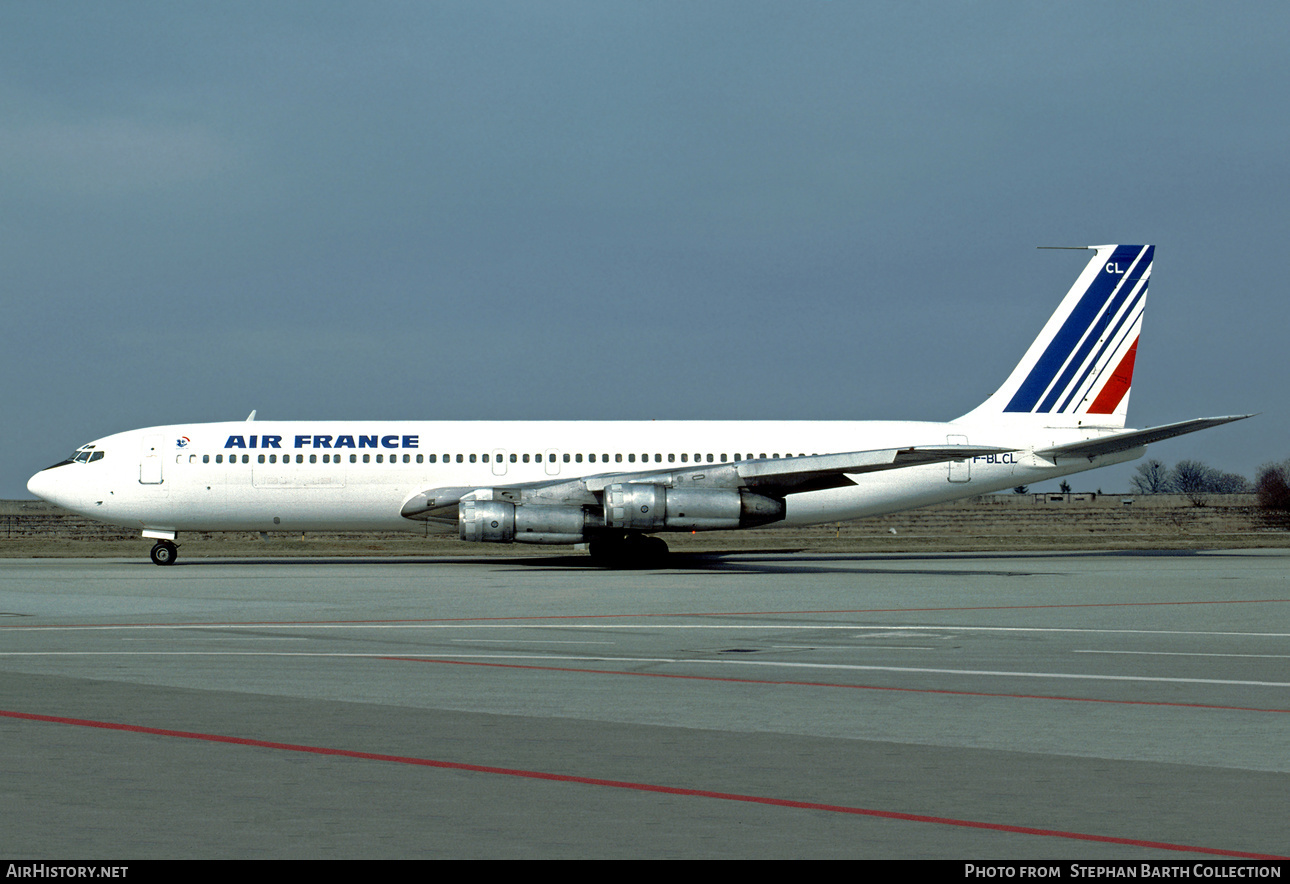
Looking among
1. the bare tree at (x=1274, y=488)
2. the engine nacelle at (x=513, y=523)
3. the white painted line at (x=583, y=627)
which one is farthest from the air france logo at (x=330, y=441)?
the bare tree at (x=1274, y=488)

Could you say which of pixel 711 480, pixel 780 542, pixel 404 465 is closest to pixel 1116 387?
pixel 711 480

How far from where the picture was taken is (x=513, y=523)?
3306 cm

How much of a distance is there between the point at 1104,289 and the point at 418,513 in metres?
22.7

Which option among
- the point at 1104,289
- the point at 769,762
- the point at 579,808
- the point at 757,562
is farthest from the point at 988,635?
the point at 1104,289

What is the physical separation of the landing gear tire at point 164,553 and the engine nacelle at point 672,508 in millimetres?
13601

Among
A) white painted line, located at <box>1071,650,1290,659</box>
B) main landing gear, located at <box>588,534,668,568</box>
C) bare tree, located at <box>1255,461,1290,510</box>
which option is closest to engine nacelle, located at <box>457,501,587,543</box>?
main landing gear, located at <box>588,534,668,568</box>

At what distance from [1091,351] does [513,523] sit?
1956 cm

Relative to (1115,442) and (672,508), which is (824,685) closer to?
(672,508)

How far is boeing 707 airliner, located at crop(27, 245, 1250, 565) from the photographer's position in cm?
3509

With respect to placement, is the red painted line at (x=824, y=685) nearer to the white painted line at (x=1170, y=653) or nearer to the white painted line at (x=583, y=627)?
the white painted line at (x=1170, y=653)

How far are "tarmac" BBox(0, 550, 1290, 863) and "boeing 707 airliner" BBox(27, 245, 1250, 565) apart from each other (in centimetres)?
1304

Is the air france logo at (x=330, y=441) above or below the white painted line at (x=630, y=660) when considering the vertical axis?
above

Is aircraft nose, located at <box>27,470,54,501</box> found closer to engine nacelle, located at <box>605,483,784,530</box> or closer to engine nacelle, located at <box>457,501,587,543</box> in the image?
engine nacelle, located at <box>457,501,587,543</box>

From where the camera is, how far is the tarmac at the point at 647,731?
22.2 ft
